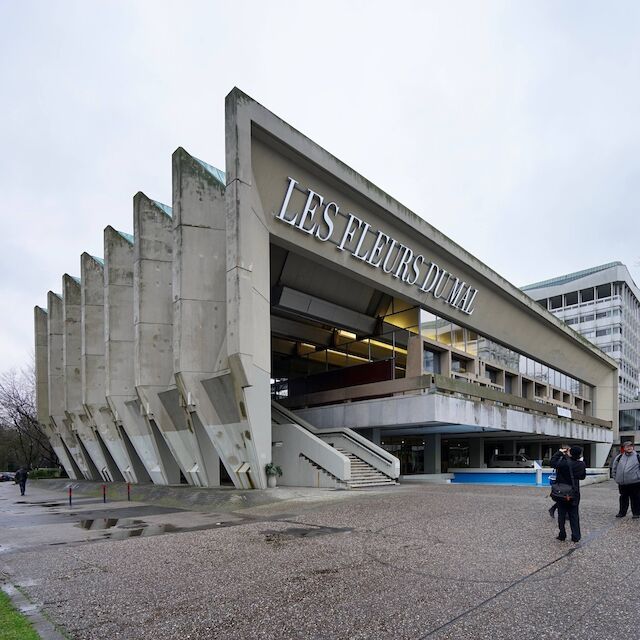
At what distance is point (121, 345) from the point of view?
31172mm

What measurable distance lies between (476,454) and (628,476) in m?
29.4

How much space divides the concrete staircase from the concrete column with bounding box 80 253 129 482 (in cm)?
1868

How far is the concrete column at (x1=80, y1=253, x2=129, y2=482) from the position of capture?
34.9 metres

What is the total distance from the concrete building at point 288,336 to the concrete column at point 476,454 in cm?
12

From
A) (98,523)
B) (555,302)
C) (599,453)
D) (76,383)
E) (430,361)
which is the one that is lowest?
(599,453)

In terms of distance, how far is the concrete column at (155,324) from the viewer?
25984mm

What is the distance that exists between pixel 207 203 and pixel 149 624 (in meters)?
20.3

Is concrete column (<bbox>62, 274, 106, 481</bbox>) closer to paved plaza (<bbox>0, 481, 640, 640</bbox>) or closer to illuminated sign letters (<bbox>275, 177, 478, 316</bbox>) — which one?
illuminated sign letters (<bbox>275, 177, 478, 316</bbox>)

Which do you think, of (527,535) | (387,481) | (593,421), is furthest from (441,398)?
(593,421)

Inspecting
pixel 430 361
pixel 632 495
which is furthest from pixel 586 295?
pixel 632 495

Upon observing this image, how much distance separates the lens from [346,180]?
24281mm

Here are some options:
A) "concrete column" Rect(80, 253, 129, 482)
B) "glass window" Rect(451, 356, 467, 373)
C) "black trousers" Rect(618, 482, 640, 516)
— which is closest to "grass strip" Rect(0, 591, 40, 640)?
"black trousers" Rect(618, 482, 640, 516)

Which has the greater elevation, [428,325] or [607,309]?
[607,309]

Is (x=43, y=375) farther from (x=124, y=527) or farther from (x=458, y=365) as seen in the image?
(x=124, y=527)
